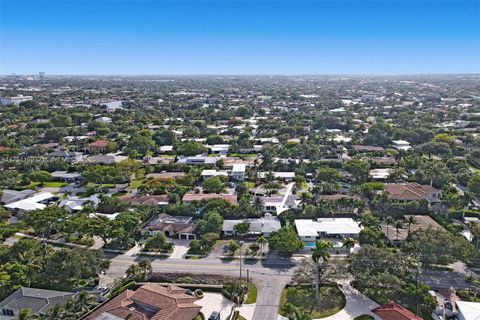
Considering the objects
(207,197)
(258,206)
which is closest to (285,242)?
(258,206)

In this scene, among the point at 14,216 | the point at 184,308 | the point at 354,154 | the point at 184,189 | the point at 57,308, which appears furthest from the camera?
the point at 354,154

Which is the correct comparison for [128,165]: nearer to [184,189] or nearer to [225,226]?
[184,189]

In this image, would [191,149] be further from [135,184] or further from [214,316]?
[214,316]

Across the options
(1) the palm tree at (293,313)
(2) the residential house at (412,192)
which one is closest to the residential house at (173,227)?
(1) the palm tree at (293,313)

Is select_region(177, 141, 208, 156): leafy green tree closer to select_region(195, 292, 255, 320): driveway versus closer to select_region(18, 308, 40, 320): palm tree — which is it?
select_region(195, 292, 255, 320): driveway

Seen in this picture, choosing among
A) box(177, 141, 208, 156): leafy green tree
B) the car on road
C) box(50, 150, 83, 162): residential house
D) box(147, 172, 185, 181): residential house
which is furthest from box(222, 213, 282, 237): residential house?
box(50, 150, 83, 162): residential house

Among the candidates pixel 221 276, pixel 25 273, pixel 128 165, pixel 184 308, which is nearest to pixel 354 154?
pixel 128 165
